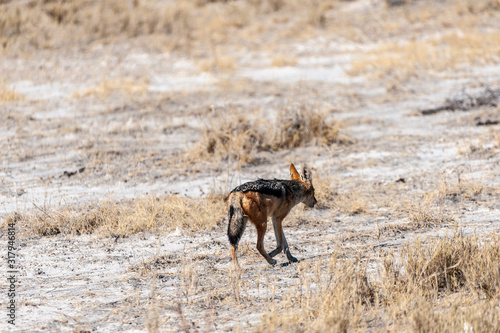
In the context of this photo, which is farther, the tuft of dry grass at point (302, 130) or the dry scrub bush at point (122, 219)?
Answer: the tuft of dry grass at point (302, 130)

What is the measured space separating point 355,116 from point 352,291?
22.9 ft

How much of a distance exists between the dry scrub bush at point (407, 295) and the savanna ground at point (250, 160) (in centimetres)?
2

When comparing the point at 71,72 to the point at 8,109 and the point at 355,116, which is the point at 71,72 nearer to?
the point at 8,109

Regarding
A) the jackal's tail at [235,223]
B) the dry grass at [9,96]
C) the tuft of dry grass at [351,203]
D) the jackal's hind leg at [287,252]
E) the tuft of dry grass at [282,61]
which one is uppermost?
the jackal's tail at [235,223]

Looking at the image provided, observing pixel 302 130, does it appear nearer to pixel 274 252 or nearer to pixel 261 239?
pixel 274 252

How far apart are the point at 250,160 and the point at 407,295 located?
4.76 m

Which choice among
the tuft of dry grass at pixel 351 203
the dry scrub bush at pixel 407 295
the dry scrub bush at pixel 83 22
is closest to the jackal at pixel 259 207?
the dry scrub bush at pixel 407 295

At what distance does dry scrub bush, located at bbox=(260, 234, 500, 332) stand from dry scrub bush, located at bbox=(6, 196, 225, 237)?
185cm

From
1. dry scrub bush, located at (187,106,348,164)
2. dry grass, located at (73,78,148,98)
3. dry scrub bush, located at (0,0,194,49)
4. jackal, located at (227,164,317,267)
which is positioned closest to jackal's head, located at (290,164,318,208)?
jackal, located at (227,164,317,267)

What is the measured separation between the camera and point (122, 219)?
257 inches

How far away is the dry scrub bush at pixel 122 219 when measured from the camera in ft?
21.1

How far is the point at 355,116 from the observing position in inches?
432

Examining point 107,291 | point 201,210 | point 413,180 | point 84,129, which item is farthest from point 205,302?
point 84,129

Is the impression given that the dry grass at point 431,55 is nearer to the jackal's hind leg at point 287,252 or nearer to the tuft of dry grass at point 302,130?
the tuft of dry grass at point 302,130
